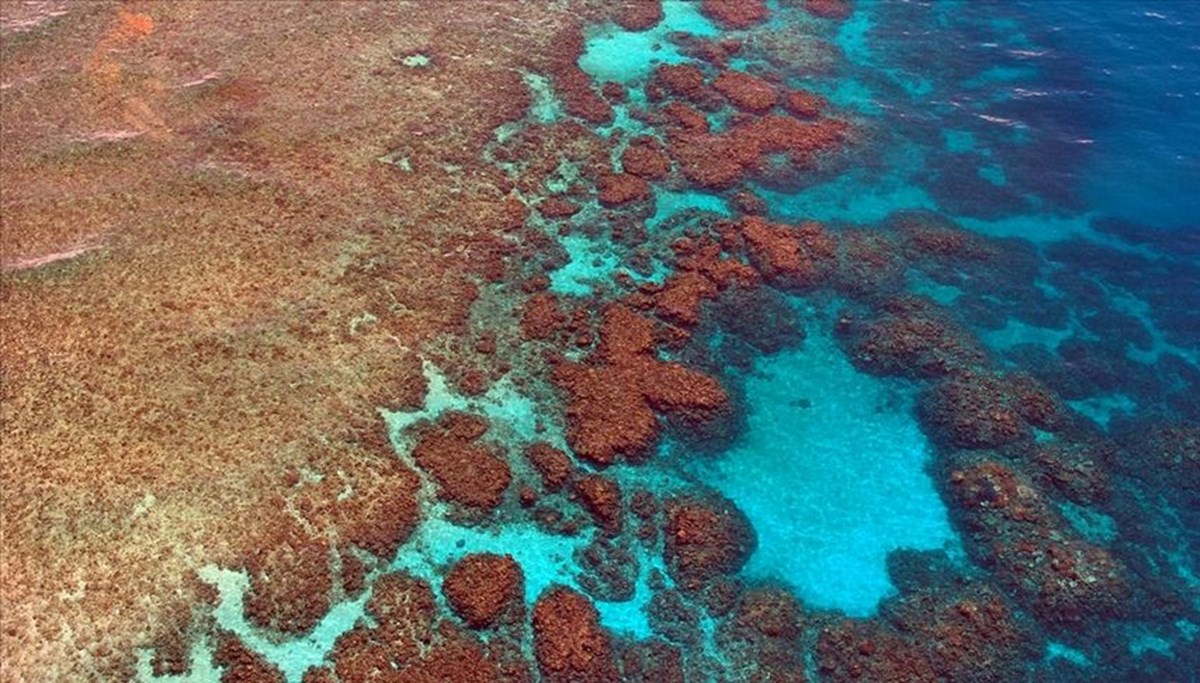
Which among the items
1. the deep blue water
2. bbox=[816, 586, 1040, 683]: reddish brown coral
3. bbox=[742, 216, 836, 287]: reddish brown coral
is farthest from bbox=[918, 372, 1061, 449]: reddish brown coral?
the deep blue water

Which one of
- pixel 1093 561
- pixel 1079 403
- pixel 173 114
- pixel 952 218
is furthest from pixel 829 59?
pixel 173 114

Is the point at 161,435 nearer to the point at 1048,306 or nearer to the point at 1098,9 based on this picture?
the point at 1048,306

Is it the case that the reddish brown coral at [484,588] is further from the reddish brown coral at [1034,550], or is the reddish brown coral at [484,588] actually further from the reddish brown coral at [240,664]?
the reddish brown coral at [1034,550]

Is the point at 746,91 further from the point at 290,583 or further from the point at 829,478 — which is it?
the point at 290,583

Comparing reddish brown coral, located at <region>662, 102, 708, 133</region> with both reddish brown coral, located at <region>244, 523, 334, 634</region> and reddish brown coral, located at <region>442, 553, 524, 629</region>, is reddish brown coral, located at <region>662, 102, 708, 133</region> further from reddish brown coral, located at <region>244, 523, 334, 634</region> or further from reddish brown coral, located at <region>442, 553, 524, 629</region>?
reddish brown coral, located at <region>244, 523, 334, 634</region>

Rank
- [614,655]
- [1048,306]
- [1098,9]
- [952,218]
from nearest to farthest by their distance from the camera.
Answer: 1. [614,655]
2. [1048,306]
3. [952,218]
4. [1098,9]

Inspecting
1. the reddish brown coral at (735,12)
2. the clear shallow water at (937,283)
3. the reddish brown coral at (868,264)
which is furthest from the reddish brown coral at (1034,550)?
the reddish brown coral at (735,12)

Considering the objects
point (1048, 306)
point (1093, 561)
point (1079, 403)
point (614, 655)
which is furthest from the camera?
point (1048, 306)
